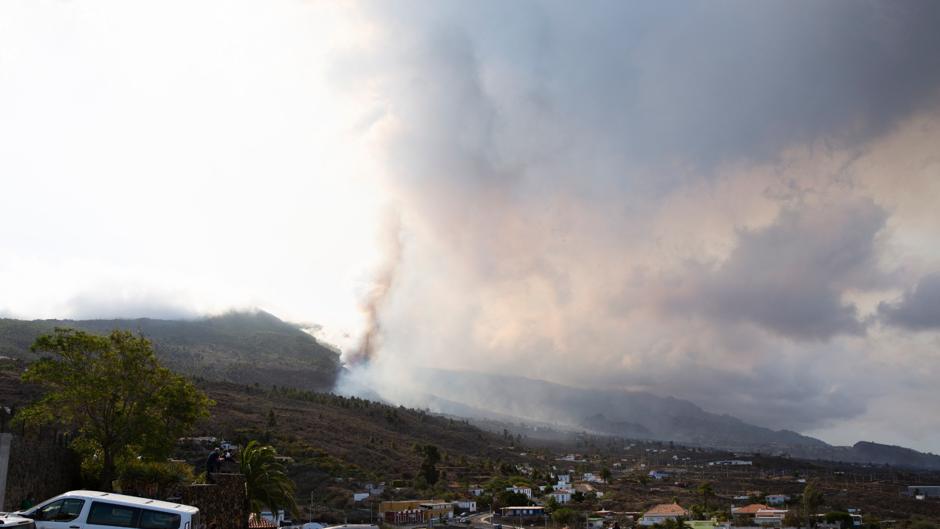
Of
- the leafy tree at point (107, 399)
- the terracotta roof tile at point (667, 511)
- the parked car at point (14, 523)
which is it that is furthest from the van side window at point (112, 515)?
the terracotta roof tile at point (667, 511)

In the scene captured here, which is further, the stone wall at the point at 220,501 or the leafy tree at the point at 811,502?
the leafy tree at the point at 811,502

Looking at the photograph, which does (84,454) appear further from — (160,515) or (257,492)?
(160,515)

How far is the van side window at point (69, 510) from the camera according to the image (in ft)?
53.8

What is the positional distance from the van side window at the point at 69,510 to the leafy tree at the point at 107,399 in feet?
45.1

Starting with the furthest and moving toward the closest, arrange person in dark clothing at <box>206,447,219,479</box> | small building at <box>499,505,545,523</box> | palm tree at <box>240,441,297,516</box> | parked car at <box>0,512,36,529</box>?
small building at <box>499,505,545,523</box>
palm tree at <box>240,441,297,516</box>
person in dark clothing at <box>206,447,219,479</box>
parked car at <box>0,512,36,529</box>

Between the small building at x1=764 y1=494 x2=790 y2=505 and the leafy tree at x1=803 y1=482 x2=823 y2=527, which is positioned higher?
the leafy tree at x1=803 y1=482 x2=823 y2=527

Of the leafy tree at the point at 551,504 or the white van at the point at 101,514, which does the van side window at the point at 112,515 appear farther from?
the leafy tree at the point at 551,504

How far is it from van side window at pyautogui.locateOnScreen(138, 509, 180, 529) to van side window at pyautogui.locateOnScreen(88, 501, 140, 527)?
0.16 metres

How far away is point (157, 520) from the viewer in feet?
55.0

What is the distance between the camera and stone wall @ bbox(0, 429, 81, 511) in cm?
2352

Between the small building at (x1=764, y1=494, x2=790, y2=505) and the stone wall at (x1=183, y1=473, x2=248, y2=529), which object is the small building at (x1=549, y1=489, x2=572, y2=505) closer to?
the small building at (x1=764, y1=494, x2=790, y2=505)

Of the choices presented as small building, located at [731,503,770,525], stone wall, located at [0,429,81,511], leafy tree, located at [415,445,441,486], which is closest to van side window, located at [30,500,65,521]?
stone wall, located at [0,429,81,511]

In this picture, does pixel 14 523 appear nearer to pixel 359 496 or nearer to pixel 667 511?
pixel 359 496

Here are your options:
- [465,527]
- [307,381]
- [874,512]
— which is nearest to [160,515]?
[465,527]
